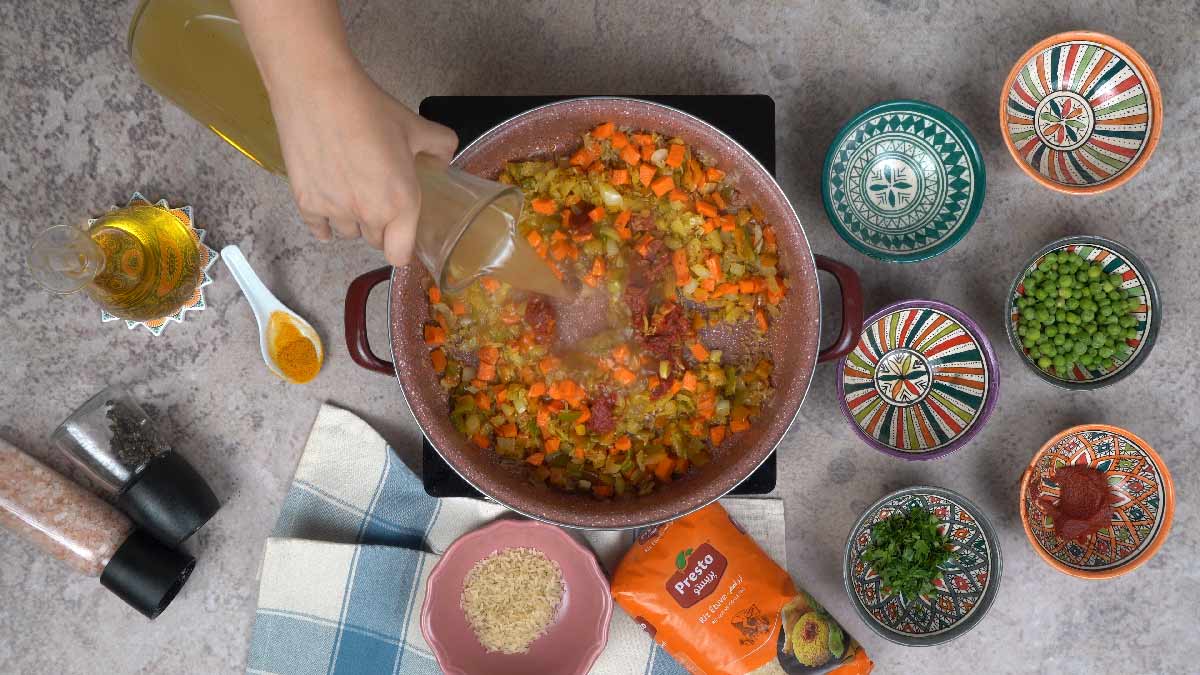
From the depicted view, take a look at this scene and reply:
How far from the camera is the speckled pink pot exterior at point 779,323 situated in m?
1.68

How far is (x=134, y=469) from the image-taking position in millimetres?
1935

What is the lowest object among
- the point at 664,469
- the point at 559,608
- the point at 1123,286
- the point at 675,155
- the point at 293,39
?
the point at 559,608

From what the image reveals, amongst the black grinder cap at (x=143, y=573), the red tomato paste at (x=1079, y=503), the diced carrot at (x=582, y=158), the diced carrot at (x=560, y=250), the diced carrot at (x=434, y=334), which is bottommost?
the black grinder cap at (x=143, y=573)

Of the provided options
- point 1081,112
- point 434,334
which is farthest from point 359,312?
point 1081,112

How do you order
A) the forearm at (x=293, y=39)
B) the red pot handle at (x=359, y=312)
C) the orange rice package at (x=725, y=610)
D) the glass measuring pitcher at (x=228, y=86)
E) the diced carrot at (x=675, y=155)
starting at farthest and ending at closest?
1. the orange rice package at (x=725, y=610)
2. the diced carrot at (x=675, y=155)
3. the red pot handle at (x=359, y=312)
4. the glass measuring pitcher at (x=228, y=86)
5. the forearm at (x=293, y=39)

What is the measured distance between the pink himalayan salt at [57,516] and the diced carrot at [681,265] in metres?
1.46

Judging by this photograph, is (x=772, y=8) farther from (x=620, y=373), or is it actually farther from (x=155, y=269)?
(x=155, y=269)

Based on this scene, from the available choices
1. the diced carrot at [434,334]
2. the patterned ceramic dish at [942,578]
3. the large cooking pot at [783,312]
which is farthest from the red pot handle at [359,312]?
the patterned ceramic dish at [942,578]

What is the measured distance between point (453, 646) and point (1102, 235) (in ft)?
6.22

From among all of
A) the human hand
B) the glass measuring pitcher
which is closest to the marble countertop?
the glass measuring pitcher

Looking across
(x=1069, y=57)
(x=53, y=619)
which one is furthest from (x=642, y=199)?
(x=53, y=619)

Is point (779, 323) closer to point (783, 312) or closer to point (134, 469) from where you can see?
point (783, 312)

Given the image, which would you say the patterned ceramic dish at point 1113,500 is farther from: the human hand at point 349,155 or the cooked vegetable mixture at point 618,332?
the human hand at point 349,155

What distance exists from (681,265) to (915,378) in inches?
25.6
